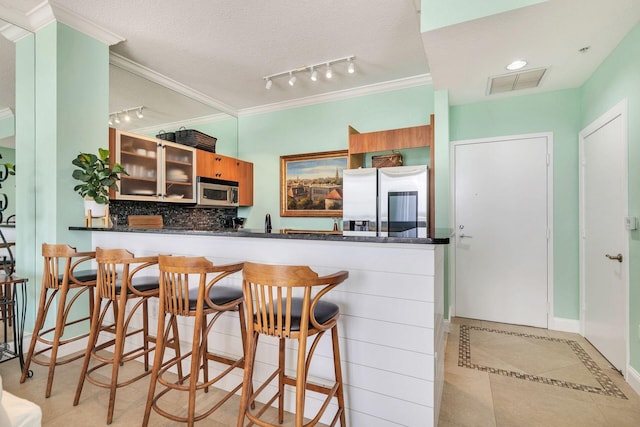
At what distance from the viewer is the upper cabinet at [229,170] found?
4062 millimetres

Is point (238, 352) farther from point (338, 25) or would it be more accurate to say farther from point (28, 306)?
point (338, 25)

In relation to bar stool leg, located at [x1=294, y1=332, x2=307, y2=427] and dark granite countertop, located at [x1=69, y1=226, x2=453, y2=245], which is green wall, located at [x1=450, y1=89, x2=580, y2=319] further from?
bar stool leg, located at [x1=294, y1=332, x2=307, y2=427]

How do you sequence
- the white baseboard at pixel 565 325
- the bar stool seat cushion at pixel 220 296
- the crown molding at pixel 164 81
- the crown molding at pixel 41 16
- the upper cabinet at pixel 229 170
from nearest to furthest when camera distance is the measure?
the bar stool seat cushion at pixel 220 296 → the crown molding at pixel 41 16 → the white baseboard at pixel 565 325 → the crown molding at pixel 164 81 → the upper cabinet at pixel 229 170

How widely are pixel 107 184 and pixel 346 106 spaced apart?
2.91 metres

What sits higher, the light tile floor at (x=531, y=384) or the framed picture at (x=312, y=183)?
the framed picture at (x=312, y=183)

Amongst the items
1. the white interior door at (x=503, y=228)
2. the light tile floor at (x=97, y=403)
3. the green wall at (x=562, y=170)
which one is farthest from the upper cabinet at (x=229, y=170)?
the green wall at (x=562, y=170)

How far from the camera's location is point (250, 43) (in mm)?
2979

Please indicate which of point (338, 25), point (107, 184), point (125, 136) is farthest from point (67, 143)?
point (338, 25)

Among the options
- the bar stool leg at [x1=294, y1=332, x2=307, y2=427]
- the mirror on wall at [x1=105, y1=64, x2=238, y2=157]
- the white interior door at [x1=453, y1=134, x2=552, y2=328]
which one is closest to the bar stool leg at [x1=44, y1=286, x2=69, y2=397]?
the bar stool leg at [x1=294, y1=332, x2=307, y2=427]

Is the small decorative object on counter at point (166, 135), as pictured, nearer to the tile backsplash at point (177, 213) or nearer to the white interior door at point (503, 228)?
the tile backsplash at point (177, 213)

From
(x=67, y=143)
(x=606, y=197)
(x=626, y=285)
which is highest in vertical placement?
(x=67, y=143)

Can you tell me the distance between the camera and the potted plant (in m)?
2.50

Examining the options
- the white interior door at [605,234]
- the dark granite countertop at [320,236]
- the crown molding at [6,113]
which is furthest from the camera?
the crown molding at [6,113]

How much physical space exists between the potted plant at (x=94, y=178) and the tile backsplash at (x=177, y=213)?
2.33ft
